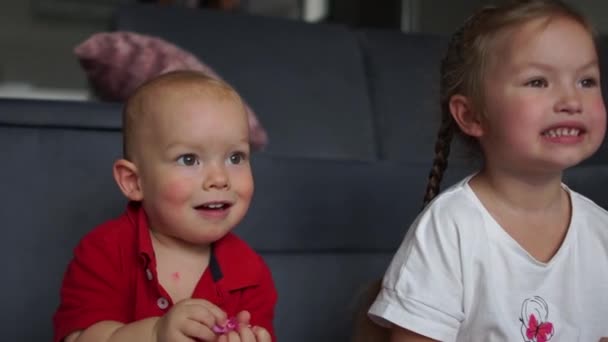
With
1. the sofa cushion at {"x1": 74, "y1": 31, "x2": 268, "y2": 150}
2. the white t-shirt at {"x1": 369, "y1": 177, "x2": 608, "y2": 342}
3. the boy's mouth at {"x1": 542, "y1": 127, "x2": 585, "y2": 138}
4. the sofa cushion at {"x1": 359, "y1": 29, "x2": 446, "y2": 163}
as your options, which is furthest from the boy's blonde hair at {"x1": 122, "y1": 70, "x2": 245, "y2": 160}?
the sofa cushion at {"x1": 359, "y1": 29, "x2": 446, "y2": 163}

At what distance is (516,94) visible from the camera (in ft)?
3.89

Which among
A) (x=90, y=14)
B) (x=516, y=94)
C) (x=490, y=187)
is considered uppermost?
(x=516, y=94)

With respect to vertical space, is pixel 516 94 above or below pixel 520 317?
above

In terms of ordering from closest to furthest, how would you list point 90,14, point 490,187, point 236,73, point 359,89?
point 490,187 < point 236,73 < point 359,89 < point 90,14

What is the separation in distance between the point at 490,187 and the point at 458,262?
16 cm

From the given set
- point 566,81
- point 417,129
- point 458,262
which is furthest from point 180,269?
point 417,129

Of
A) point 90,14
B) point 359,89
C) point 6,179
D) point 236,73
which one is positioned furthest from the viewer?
point 90,14

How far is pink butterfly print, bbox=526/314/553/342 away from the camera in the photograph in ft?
3.82

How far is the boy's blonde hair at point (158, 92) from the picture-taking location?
1083mm

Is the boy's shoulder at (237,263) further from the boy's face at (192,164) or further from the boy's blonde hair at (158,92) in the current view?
the boy's blonde hair at (158,92)

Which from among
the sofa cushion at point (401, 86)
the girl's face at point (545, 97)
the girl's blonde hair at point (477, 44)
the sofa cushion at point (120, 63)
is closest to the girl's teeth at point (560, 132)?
the girl's face at point (545, 97)

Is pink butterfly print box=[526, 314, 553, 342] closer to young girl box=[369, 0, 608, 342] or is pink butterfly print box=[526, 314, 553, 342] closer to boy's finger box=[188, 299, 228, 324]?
young girl box=[369, 0, 608, 342]

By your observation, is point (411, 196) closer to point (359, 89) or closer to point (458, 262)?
point (458, 262)

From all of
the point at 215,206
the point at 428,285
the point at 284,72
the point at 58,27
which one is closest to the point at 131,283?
the point at 215,206
